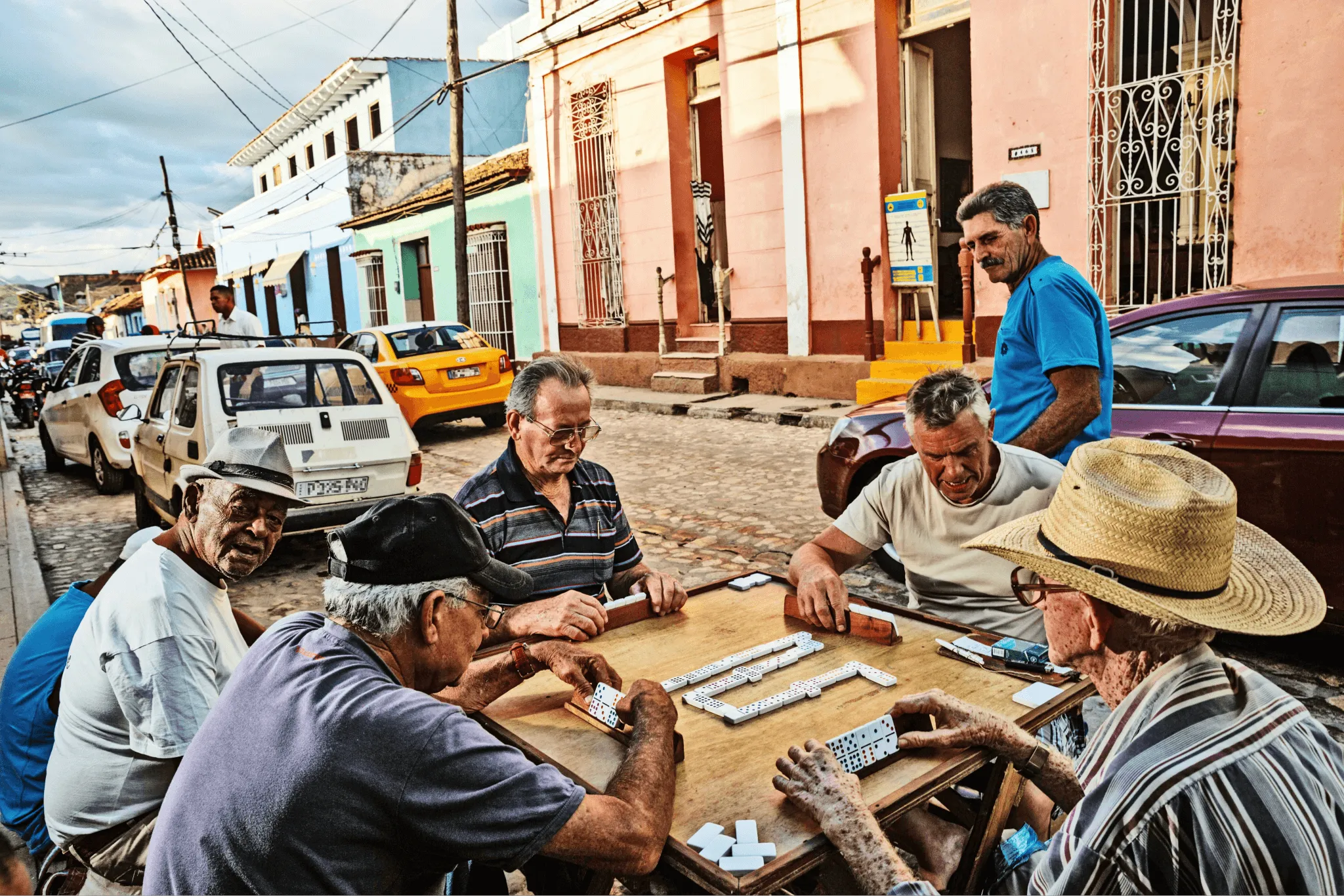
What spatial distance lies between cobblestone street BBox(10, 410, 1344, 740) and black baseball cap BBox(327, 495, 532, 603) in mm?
3007

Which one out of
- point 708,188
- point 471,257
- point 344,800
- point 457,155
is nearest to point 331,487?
point 344,800

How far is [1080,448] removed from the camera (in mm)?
1752

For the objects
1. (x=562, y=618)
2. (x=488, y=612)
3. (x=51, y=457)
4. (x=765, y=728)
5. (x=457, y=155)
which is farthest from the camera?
(x=457, y=155)

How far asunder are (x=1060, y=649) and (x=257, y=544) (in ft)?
7.14

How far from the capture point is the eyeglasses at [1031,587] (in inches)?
67.3

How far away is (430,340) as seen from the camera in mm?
11891

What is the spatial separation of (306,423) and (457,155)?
11104mm

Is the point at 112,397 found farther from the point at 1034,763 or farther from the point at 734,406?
the point at 1034,763

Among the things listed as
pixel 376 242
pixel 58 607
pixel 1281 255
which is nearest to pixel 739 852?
pixel 58 607

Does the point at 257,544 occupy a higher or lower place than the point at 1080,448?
lower

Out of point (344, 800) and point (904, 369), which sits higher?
point (904, 369)

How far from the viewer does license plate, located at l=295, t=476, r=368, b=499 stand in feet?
21.3

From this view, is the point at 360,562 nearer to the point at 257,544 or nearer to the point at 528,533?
the point at 257,544

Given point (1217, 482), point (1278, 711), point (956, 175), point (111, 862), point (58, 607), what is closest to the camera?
point (1278, 711)
